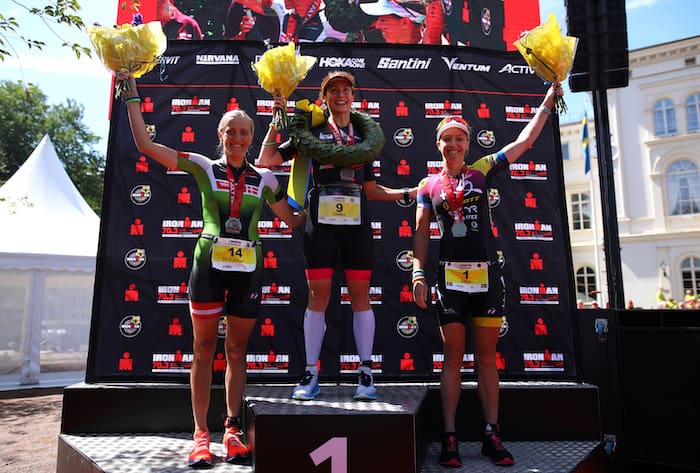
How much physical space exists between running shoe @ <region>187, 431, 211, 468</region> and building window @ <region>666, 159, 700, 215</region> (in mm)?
25792

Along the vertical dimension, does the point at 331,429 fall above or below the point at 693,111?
below

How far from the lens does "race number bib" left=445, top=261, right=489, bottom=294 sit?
2.82m

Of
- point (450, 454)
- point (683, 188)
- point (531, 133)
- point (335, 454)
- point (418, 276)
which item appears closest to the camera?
point (335, 454)

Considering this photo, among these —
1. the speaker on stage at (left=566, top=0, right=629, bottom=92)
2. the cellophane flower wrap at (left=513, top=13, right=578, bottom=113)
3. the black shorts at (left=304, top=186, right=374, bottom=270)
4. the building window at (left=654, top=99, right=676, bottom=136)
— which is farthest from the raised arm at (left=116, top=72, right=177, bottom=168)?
the building window at (left=654, top=99, right=676, bottom=136)

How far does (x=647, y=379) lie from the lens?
3162mm

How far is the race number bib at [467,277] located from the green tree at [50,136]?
1054 inches

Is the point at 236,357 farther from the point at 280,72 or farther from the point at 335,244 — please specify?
the point at 280,72

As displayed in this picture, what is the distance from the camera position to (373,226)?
3.96m

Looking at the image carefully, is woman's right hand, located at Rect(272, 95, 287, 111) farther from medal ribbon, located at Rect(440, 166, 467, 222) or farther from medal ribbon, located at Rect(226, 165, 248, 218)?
medal ribbon, located at Rect(440, 166, 467, 222)

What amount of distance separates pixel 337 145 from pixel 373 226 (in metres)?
1.17

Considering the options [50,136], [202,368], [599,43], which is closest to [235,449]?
[202,368]

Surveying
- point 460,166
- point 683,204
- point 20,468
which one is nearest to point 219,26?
point 460,166

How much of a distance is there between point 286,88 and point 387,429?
2056 mm

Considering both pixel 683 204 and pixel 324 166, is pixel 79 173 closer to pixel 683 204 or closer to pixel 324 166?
pixel 324 166
